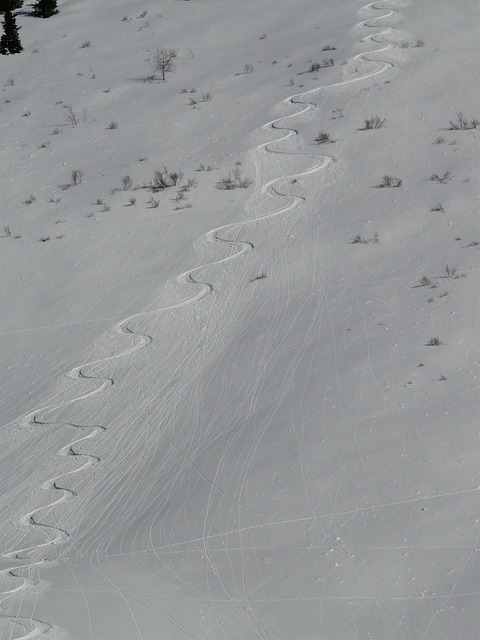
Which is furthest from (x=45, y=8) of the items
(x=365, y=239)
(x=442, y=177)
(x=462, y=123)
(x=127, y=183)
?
(x=365, y=239)

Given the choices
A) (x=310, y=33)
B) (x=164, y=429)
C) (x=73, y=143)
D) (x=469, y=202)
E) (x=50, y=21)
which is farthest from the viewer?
(x=50, y=21)

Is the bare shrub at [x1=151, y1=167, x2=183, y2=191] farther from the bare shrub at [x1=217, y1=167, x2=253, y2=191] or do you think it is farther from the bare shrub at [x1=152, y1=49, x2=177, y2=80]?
the bare shrub at [x1=152, y1=49, x2=177, y2=80]

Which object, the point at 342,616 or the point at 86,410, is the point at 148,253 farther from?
the point at 342,616

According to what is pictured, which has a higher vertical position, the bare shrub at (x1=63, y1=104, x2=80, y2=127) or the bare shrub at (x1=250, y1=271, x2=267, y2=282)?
the bare shrub at (x1=63, y1=104, x2=80, y2=127)

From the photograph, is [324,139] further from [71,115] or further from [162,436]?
[162,436]

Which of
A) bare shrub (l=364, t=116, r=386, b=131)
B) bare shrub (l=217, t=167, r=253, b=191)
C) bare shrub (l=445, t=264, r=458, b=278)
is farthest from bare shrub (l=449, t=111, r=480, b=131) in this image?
bare shrub (l=445, t=264, r=458, b=278)

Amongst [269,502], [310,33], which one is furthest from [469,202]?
[310,33]
